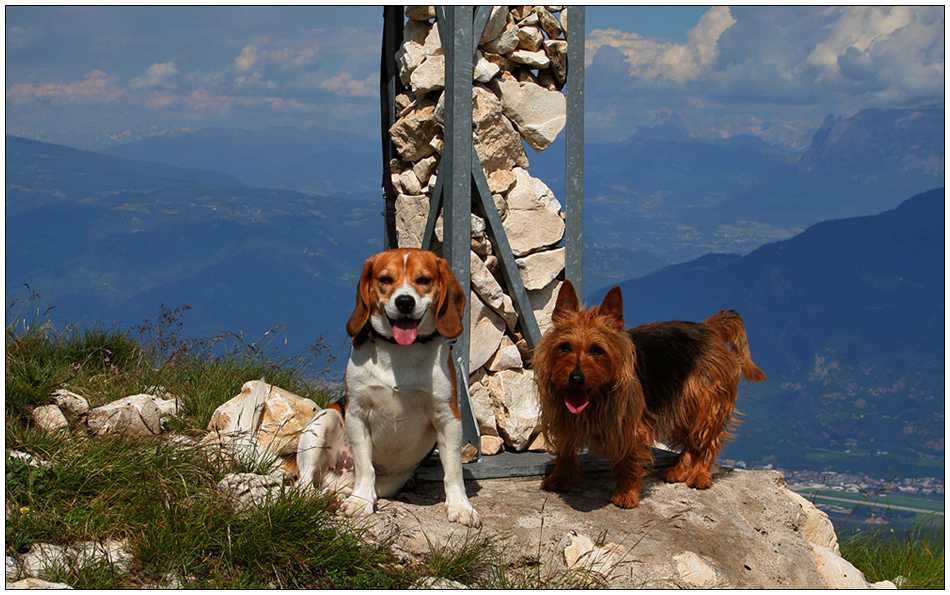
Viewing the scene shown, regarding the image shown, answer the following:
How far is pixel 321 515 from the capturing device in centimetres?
416

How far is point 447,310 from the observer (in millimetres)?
4402

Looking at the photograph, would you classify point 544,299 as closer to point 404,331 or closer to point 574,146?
point 574,146

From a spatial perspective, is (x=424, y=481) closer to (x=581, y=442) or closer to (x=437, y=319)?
(x=581, y=442)

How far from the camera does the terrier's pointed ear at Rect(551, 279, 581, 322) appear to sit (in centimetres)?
494

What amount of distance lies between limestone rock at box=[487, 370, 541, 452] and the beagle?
1.66 meters

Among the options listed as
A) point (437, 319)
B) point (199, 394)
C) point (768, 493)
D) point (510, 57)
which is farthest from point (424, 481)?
point (510, 57)

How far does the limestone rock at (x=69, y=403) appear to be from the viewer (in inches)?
218

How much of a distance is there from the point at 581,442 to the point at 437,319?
4.71 ft

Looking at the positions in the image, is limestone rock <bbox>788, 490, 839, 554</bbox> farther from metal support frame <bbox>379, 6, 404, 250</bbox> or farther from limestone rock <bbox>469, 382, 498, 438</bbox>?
metal support frame <bbox>379, 6, 404, 250</bbox>

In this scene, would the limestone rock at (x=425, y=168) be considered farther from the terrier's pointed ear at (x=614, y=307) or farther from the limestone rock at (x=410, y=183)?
the terrier's pointed ear at (x=614, y=307)

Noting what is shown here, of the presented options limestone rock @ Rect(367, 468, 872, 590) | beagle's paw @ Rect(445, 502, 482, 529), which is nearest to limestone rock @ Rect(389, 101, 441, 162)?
limestone rock @ Rect(367, 468, 872, 590)

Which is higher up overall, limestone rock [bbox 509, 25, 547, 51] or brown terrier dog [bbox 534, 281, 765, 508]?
limestone rock [bbox 509, 25, 547, 51]

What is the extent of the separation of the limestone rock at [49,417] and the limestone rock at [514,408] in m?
3.10

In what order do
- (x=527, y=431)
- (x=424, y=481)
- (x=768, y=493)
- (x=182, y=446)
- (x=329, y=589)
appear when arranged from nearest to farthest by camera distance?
(x=329, y=589)
(x=182, y=446)
(x=424, y=481)
(x=768, y=493)
(x=527, y=431)
